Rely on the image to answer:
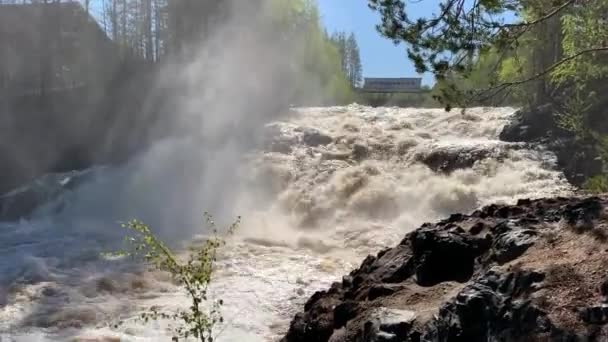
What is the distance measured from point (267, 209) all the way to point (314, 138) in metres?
4.48

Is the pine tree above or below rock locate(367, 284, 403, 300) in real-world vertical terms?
above

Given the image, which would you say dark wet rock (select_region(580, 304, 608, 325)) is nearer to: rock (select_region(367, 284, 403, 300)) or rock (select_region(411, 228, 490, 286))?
rock (select_region(411, 228, 490, 286))

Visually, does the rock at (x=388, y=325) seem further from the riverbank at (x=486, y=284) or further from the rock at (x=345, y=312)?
the rock at (x=345, y=312)

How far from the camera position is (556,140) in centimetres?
1822

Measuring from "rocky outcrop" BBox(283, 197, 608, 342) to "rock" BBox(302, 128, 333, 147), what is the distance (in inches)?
537

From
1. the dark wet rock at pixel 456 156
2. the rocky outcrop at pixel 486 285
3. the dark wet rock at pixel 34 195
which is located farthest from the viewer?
the dark wet rock at pixel 34 195

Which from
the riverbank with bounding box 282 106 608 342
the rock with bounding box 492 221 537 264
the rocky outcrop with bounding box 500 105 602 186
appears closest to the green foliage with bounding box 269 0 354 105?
the rocky outcrop with bounding box 500 105 602 186

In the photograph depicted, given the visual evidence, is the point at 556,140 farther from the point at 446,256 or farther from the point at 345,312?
the point at 345,312

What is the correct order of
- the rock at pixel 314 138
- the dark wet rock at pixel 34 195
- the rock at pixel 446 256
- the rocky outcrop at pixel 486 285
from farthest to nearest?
1. the rock at pixel 314 138
2. the dark wet rock at pixel 34 195
3. the rock at pixel 446 256
4. the rocky outcrop at pixel 486 285

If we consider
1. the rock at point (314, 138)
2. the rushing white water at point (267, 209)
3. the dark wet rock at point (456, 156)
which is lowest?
the rushing white water at point (267, 209)

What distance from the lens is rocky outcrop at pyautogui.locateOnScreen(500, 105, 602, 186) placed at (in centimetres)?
1575

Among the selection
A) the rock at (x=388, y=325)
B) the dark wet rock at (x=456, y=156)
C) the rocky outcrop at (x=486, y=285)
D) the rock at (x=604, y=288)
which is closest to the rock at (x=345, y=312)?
the rocky outcrop at (x=486, y=285)

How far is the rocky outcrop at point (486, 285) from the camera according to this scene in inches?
182

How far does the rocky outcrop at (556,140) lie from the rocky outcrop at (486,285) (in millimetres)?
8872
